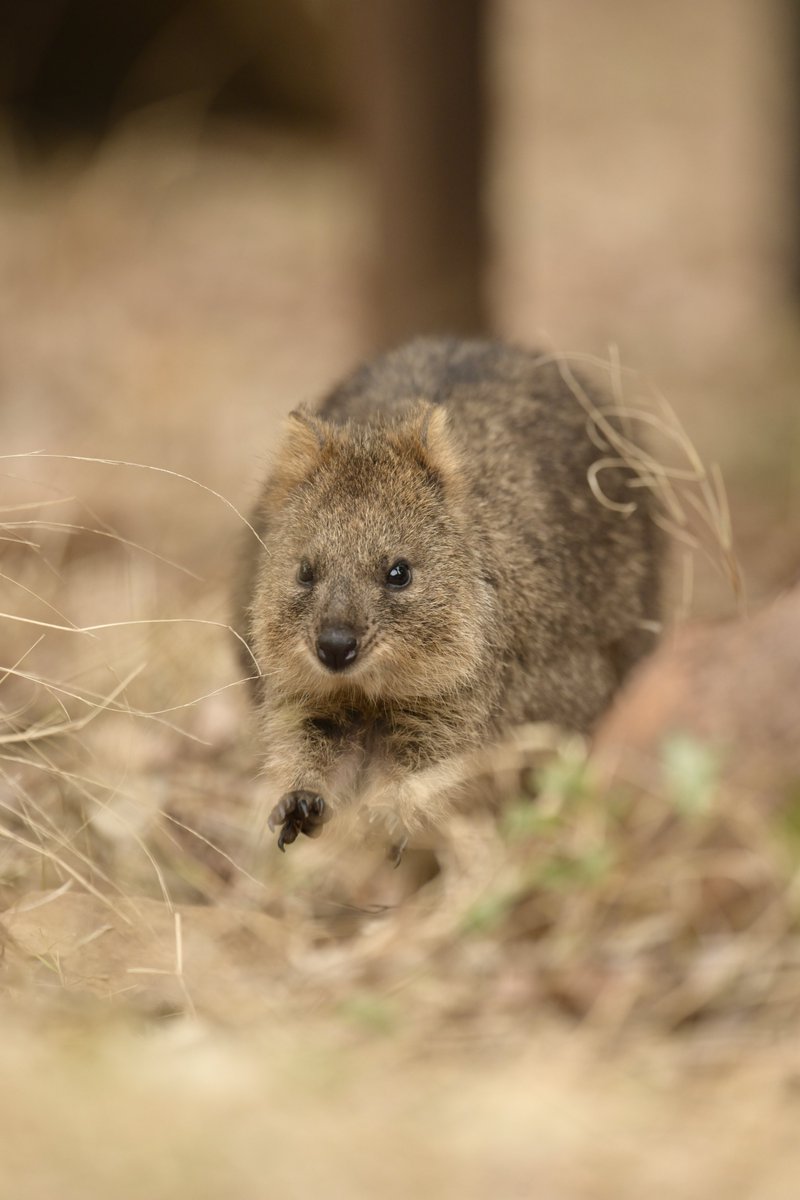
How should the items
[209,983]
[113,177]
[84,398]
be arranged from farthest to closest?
1. [113,177]
2. [84,398]
3. [209,983]

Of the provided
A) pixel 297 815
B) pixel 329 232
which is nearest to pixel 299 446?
pixel 297 815

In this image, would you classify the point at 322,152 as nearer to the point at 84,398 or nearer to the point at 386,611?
the point at 84,398

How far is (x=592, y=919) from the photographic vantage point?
5285mm

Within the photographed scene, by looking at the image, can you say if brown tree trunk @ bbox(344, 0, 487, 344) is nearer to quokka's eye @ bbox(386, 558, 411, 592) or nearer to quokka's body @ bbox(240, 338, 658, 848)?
quokka's body @ bbox(240, 338, 658, 848)

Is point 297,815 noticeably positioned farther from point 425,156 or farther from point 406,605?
point 425,156

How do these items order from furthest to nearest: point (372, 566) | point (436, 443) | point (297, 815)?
point (436, 443)
point (372, 566)
point (297, 815)

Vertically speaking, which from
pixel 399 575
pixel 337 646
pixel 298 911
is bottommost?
pixel 298 911

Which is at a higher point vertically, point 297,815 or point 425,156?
point 425,156

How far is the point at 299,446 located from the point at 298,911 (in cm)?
185

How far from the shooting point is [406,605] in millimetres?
5215

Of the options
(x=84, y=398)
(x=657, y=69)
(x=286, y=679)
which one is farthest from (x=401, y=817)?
(x=657, y=69)

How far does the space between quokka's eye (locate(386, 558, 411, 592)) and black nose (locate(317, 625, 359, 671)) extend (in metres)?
0.34

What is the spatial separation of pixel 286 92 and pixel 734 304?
579 centimetres

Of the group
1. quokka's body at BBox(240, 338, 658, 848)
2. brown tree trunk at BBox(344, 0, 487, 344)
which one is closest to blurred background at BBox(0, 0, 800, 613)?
brown tree trunk at BBox(344, 0, 487, 344)
